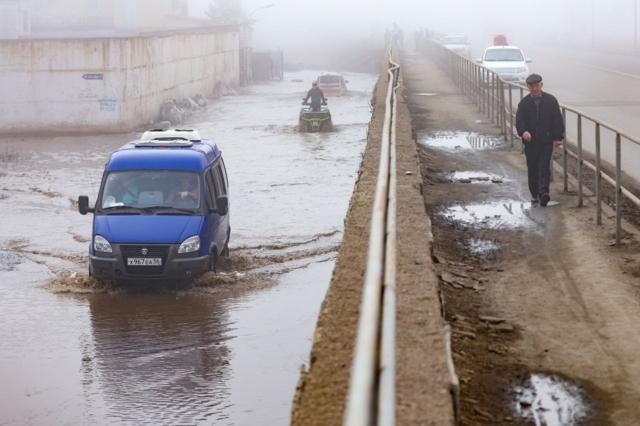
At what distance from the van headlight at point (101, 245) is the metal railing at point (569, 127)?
6.12m

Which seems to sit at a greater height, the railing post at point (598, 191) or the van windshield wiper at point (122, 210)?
the railing post at point (598, 191)

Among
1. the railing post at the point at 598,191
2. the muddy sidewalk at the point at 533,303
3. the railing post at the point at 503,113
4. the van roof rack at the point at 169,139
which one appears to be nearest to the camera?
the muddy sidewalk at the point at 533,303

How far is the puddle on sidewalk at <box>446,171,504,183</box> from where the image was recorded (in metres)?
17.1

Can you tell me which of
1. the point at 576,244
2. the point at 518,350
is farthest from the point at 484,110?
the point at 518,350

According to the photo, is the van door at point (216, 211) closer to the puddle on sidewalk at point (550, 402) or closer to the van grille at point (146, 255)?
the van grille at point (146, 255)

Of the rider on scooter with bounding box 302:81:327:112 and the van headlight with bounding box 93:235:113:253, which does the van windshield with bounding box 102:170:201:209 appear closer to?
the van headlight with bounding box 93:235:113:253

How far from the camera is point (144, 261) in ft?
54.1

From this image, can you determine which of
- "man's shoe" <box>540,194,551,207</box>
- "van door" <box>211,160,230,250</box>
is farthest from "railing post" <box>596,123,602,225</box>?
"van door" <box>211,160,230,250</box>

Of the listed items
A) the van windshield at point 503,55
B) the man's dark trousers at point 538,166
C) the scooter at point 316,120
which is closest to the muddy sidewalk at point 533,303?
the man's dark trousers at point 538,166

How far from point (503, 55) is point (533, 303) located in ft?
115

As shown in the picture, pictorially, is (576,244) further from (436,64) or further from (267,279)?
(436,64)

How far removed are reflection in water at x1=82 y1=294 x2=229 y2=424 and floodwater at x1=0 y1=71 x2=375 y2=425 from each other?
0.07ft

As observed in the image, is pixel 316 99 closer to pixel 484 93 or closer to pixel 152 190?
pixel 484 93

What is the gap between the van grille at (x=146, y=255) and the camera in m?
16.4
